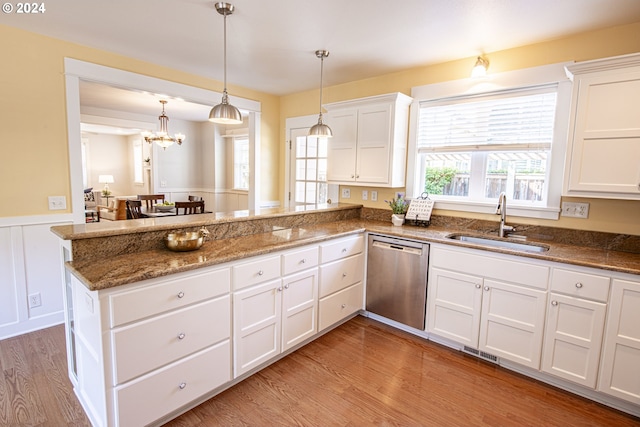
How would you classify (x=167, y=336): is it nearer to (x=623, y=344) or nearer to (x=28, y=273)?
(x=28, y=273)

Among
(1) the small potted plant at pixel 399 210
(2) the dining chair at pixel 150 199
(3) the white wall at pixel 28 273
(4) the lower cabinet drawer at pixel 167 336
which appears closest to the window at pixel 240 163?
(2) the dining chair at pixel 150 199

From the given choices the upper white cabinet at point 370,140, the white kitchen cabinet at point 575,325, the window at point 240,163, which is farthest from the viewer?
the window at point 240,163

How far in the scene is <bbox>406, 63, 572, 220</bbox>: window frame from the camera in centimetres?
246

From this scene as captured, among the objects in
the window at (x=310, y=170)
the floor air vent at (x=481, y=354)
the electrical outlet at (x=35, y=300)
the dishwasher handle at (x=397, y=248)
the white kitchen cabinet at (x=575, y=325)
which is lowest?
the floor air vent at (x=481, y=354)

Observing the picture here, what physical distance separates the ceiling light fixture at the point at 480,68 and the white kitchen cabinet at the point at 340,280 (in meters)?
1.73

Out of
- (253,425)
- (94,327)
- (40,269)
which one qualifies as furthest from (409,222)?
(40,269)

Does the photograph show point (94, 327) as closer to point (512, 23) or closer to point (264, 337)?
point (264, 337)

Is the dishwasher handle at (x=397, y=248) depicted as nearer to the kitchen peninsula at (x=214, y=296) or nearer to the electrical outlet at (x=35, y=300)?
the kitchen peninsula at (x=214, y=296)

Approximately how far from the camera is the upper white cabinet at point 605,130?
6.47ft

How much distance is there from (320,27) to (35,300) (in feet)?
10.8

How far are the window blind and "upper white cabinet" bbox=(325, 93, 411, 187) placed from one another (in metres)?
0.26

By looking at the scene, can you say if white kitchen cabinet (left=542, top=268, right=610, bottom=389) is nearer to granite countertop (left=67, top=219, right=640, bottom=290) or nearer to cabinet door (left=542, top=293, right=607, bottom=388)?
cabinet door (left=542, top=293, right=607, bottom=388)

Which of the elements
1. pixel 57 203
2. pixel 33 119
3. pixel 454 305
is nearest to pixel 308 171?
pixel 454 305

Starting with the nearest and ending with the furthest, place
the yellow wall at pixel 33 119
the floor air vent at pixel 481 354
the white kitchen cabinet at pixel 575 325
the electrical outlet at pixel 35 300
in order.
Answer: the white kitchen cabinet at pixel 575 325 < the floor air vent at pixel 481 354 < the yellow wall at pixel 33 119 < the electrical outlet at pixel 35 300
